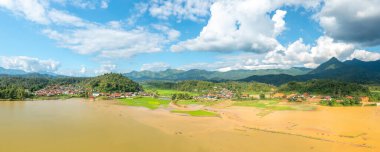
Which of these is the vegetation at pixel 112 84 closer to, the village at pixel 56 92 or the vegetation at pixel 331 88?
the village at pixel 56 92

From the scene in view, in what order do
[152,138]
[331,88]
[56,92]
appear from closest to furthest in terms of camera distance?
[152,138], [331,88], [56,92]

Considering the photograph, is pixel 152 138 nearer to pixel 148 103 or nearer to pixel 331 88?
pixel 148 103

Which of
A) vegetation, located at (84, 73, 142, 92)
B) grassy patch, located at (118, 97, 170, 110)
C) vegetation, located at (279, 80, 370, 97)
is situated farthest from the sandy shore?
vegetation, located at (84, 73, 142, 92)

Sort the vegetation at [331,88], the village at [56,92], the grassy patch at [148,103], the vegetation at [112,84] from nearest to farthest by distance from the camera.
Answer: the grassy patch at [148,103]
the vegetation at [331,88]
the village at [56,92]
the vegetation at [112,84]

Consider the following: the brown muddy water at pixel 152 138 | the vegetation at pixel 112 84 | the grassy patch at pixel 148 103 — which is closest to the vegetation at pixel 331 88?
the grassy patch at pixel 148 103

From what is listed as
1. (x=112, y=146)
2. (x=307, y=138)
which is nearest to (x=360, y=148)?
(x=307, y=138)

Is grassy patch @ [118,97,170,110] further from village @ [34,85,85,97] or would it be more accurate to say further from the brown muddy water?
village @ [34,85,85,97]

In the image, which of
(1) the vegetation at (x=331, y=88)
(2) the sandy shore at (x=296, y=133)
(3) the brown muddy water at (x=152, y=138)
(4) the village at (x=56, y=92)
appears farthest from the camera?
(4) the village at (x=56, y=92)

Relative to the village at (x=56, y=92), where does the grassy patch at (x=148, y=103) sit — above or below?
below

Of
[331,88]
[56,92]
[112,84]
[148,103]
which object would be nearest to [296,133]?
[148,103]
